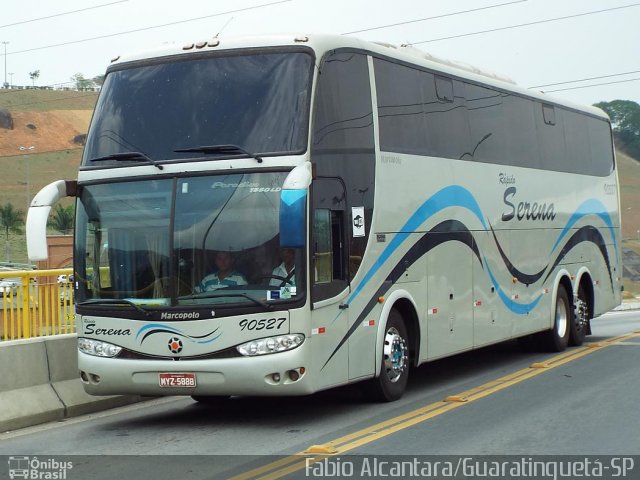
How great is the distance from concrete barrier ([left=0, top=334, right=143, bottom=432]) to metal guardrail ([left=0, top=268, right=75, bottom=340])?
0.17 m

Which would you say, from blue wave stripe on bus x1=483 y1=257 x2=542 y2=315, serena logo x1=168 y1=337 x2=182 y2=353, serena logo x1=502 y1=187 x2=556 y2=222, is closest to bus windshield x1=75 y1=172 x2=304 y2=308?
Answer: serena logo x1=168 y1=337 x2=182 y2=353

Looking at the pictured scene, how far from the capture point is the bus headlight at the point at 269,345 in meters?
10.4

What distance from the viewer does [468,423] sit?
34.8 feet

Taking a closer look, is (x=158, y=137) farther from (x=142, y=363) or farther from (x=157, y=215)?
(x=142, y=363)

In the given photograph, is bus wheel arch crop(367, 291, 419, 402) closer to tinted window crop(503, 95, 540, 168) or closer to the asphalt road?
the asphalt road

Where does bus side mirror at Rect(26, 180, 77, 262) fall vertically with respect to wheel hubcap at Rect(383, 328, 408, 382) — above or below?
above

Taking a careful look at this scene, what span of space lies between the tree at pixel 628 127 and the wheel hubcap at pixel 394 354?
140 metres

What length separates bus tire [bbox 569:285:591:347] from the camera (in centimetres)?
1859

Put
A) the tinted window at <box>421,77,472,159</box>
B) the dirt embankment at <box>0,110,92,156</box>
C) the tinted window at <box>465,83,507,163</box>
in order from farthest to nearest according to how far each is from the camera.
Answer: the dirt embankment at <box>0,110,92,156</box>, the tinted window at <box>465,83,507,163</box>, the tinted window at <box>421,77,472,159</box>

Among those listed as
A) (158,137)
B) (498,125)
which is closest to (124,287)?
(158,137)

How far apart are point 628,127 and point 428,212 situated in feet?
490

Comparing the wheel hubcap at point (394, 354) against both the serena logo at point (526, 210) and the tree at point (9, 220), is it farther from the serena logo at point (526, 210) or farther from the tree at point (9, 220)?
the tree at point (9, 220)

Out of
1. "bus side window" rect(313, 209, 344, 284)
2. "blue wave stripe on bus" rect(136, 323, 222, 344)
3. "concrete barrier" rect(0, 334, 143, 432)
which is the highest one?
"bus side window" rect(313, 209, 344, 284)

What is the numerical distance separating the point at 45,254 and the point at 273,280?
2238mm
